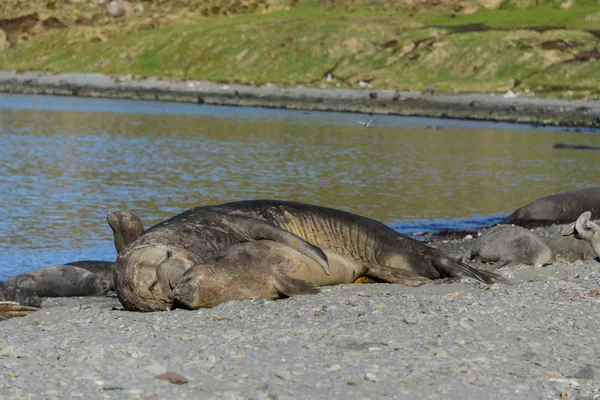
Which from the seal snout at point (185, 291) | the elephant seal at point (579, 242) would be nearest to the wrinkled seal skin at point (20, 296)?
the seal snout at point (185, 291)

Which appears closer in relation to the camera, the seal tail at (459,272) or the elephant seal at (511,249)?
the seal tail at (459,272)

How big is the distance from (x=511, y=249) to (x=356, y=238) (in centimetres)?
268

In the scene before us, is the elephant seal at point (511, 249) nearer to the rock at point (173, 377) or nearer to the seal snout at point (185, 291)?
the seal snout at point (185, 291)

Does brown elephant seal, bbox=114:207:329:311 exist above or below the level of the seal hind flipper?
above

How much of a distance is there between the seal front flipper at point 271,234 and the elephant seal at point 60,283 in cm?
346

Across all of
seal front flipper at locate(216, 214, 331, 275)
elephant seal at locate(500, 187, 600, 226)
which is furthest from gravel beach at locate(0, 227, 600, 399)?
elephant seal at locate(500, 187, 600, 226)

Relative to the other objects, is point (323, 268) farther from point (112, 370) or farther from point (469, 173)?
point (469, 173)

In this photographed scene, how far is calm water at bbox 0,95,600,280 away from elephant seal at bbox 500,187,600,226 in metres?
1.32

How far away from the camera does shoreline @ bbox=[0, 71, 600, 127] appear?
54000mm

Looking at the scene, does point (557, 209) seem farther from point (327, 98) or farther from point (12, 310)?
point (327, 98)

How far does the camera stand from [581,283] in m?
9.09

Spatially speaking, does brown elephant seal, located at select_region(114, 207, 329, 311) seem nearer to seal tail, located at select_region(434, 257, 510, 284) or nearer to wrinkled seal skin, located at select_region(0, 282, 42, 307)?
seal tail, located at select_region(434, 257, 510, 284)

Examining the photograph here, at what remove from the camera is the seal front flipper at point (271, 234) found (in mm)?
8812

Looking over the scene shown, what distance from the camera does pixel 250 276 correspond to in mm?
8492
